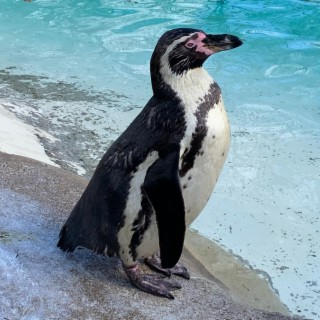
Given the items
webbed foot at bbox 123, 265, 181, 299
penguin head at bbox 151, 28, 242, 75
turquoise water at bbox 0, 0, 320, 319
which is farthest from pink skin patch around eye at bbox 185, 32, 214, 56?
turquoise water at bbox 0, 0, 320, 319

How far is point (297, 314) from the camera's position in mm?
3213

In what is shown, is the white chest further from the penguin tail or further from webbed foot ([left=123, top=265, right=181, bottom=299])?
the penguin tail

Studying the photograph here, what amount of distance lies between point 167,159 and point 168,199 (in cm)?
13

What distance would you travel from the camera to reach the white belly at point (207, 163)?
85.0 inches

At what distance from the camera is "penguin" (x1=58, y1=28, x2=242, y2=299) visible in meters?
2.08

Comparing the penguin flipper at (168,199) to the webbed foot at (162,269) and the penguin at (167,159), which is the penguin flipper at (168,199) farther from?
the webbed foot at (162,269)

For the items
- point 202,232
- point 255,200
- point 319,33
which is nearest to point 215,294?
point 202,232

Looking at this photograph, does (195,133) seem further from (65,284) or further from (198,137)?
(65,284)

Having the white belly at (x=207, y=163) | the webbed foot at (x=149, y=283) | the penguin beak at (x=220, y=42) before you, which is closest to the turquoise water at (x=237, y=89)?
the webbed foot at (x=149, y=283)

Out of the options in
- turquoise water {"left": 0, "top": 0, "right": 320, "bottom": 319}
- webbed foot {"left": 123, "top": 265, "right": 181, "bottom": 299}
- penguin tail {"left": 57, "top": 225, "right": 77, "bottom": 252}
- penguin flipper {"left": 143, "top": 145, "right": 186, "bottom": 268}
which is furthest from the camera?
turquoise water {"left": 0, "top": 0, "right": 320, "bottom": 319}

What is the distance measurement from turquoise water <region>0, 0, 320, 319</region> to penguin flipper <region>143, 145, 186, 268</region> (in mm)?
1382

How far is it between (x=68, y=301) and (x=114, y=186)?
413mm

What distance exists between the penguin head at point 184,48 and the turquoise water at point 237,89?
1.60 metres

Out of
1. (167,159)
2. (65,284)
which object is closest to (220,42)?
(167,159)
